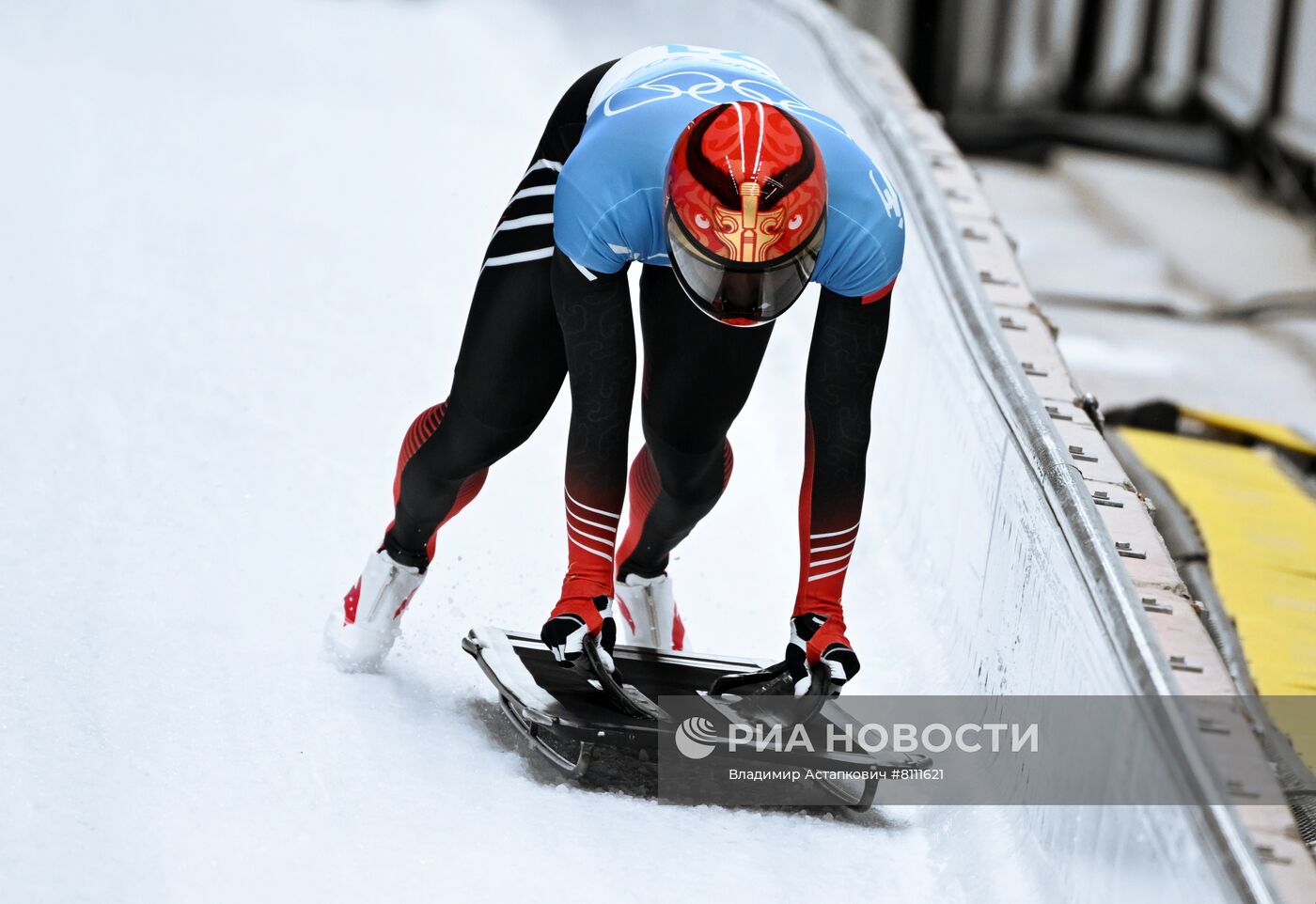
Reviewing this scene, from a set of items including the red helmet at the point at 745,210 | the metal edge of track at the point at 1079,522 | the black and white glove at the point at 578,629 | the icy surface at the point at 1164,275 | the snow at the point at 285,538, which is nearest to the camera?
the metal edge of track at the point at 1079,522

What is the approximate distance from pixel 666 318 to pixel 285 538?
108 cm

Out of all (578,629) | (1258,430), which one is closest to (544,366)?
(578,629)

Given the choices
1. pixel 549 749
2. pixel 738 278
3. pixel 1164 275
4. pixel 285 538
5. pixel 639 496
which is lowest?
pixel 1164 275

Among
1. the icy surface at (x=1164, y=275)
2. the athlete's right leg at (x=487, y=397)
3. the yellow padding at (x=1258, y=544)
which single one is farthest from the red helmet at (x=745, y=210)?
the icy surface at (x=1164, y=275)

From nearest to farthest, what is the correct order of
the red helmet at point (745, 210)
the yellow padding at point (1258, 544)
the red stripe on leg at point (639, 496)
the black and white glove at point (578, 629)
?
the red helmet at point (745, 210) → the black and white glove at point (578, 629) → the red stripe on leg at point (639, 496) → the yellow padding at point (1258, 544)

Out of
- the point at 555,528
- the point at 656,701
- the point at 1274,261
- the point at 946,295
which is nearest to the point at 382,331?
the point at 555,528

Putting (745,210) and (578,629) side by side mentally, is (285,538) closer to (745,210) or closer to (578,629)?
(578,629)

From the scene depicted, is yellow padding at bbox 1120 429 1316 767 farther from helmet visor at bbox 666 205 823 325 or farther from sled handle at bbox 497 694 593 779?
helmet visor at bbox 666 205 823 325

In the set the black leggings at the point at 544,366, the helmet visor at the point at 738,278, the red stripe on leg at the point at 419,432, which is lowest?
the red stripe on leg at the point at 419,432

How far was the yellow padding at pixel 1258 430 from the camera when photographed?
5387 mm

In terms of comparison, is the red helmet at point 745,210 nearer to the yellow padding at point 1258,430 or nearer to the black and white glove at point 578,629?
the black and white glove at point 578,629

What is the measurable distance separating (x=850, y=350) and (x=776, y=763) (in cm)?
58

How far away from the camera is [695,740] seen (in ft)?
7.08

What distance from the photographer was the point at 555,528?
3156 mm
